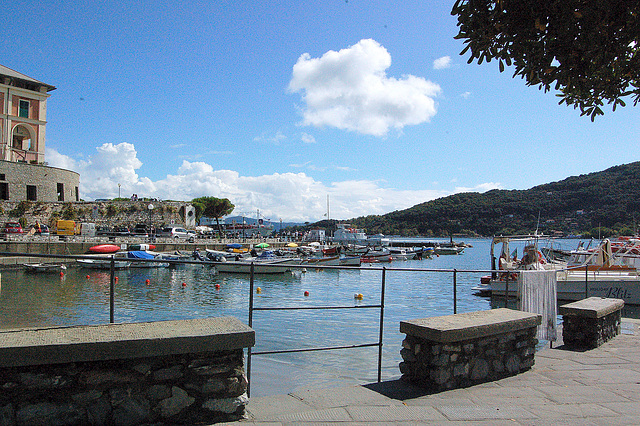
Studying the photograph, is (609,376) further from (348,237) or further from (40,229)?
(348,237)

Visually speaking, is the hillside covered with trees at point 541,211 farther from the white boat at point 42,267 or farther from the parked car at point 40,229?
the parked car at point 40,229

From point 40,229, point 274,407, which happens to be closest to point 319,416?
point 274,407

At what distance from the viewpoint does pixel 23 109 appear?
164ft

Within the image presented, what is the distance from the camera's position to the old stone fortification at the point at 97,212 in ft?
148

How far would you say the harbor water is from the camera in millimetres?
10062

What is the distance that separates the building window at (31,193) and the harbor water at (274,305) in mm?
21465

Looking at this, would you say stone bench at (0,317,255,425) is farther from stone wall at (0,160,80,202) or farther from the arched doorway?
the arched doorway

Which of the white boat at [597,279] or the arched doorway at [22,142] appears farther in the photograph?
the arched doorway at [22,142]

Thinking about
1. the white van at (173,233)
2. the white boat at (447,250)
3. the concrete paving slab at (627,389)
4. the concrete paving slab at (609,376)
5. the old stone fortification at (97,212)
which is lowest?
the white boat at (447,250)

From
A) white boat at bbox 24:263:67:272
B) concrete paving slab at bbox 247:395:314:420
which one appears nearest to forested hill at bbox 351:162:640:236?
white boat at bbox 24:263:67:272

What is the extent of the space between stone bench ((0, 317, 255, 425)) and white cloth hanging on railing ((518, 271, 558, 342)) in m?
4.89

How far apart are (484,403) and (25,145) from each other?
6246cm

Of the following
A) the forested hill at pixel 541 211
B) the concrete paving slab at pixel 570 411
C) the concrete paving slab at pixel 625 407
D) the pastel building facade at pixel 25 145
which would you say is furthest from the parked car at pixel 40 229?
the forested hill at pixel 541 211

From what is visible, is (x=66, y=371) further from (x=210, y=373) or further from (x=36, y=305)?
(x=36, y=305)
